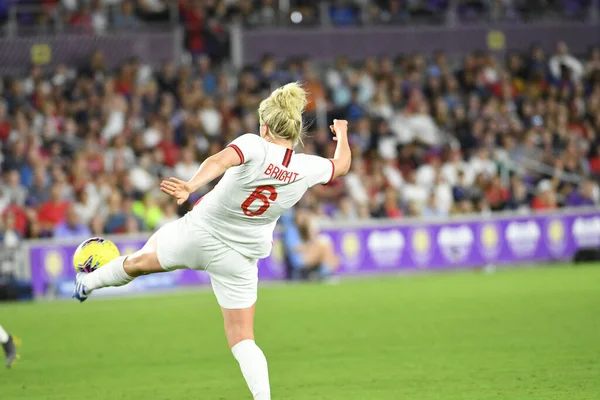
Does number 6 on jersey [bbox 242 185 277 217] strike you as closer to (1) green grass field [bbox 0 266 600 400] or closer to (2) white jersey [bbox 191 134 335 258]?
(2) white jersey [bbox 191 134 335 258]

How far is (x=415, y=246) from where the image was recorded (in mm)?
19734

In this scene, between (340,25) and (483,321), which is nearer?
(483,321)

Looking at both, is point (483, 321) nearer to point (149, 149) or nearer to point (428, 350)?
point (428, 350)

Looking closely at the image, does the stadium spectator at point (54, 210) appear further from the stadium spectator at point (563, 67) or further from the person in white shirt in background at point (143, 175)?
the stadium spectator at point (563, 67)

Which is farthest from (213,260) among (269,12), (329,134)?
(269,12)

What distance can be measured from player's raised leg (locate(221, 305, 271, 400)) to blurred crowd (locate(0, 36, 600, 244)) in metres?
11.0

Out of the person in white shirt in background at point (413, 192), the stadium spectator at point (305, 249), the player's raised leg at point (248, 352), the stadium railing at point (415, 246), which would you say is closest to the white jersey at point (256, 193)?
the player's raised leg at point (248, 352)

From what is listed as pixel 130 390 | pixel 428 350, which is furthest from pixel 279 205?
pixel 428 350

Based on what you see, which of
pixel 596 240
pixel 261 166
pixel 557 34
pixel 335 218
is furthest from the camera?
pixel 557 34

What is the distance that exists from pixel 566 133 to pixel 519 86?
2.02m

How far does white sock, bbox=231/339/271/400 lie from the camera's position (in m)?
6.65

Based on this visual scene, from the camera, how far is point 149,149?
2012cm

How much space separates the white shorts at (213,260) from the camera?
6781 mm

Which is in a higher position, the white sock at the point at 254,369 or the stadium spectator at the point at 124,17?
the stadium spectator at the point at 124,17
